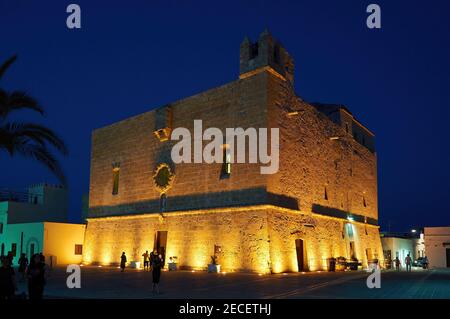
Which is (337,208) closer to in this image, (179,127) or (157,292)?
(179,127)

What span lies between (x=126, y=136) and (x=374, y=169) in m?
17.3

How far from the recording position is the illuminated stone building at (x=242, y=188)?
61.3 feet

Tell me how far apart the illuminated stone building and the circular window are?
0.05 metres

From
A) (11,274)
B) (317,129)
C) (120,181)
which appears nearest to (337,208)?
(317,129)

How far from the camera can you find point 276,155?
1900cm

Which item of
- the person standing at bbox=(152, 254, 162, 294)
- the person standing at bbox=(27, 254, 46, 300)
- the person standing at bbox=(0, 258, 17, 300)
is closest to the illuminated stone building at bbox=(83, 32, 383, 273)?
the person standing at bbox=(152, 254, 162, 294)

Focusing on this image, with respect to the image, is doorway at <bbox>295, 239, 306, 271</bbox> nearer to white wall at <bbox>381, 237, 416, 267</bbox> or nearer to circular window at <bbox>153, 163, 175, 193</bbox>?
circular window at <bbox>153, 163, 175, 193</bbox>

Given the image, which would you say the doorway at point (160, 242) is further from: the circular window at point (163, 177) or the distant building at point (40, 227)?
the distant building at point (40, 227)

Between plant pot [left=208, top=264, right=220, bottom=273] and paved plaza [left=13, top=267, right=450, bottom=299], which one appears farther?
plant pot [left=208, top=264, right=220, bottom=273]

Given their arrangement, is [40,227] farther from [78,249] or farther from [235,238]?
[235,238]

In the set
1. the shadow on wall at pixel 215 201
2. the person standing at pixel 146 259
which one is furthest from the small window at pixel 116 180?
the person standing at pixel 146 259

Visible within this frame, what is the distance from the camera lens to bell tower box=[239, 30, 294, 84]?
1928cm

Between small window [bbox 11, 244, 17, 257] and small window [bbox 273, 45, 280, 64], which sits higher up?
small window [bbox 273, 45, 280, 64]
